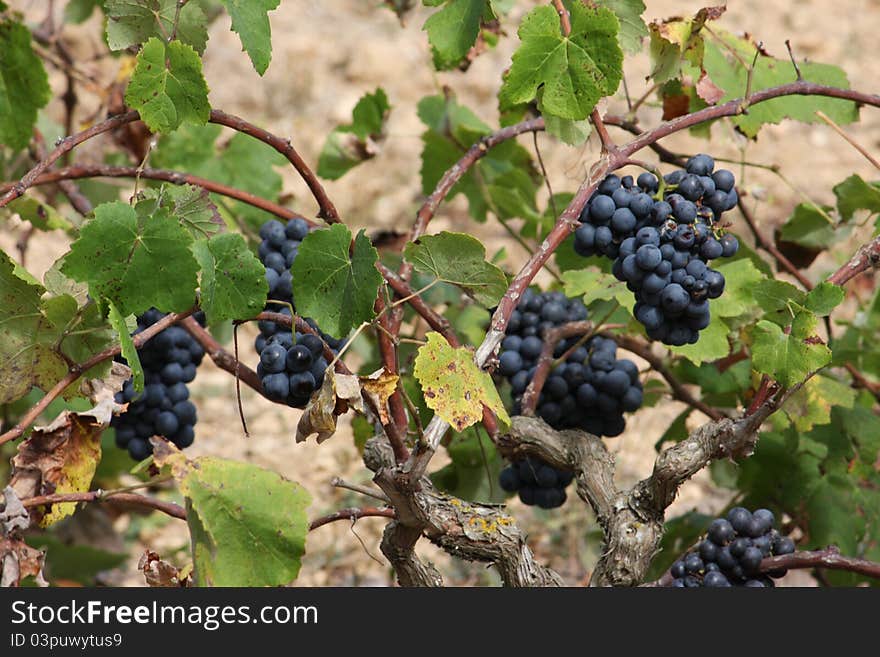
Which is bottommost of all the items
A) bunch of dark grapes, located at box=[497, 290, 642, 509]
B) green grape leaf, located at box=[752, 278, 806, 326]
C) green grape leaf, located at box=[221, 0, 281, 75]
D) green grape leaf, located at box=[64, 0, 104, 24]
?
green grape leaf, located at box=[752, 278, 806, 326]

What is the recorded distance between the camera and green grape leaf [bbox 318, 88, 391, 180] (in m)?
2.64

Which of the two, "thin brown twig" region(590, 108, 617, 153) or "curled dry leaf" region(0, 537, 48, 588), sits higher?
"thin brown twig" region(590, 108, 617, 153)

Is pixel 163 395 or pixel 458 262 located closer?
pixel 458 262

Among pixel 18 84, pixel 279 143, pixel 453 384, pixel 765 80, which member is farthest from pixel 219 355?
pixel 765 80

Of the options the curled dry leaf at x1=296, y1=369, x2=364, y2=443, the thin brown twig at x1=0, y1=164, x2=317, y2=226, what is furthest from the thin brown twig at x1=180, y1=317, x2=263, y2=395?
the curled dry leaf at x1=296, y1=369, x2=364, y2=443

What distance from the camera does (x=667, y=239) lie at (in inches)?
64.2

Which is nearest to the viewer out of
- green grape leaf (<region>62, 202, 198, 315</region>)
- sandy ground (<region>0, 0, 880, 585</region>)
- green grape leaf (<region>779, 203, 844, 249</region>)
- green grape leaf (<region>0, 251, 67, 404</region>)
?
green grape leaf (<region>62, 202, 198, 315</region>)

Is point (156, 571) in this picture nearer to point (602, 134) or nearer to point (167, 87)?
point (167, 87)

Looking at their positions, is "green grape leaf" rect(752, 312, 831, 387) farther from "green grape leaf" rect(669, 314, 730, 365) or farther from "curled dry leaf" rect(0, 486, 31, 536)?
"curled dry leaf" rect(0, 486, 31, 536)

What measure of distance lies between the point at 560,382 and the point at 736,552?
464 mm

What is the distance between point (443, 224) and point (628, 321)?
8.38 feet

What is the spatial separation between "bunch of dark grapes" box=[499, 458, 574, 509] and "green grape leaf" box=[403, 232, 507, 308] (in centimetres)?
47

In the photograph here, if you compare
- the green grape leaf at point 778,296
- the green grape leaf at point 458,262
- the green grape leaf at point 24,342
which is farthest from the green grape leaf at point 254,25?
the green grape leaf at point 778,296

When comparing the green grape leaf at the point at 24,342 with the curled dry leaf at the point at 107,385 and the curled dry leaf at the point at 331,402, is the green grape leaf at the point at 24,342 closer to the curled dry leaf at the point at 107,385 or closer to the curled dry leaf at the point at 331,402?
the curled dry leaf at the point at 107,385
